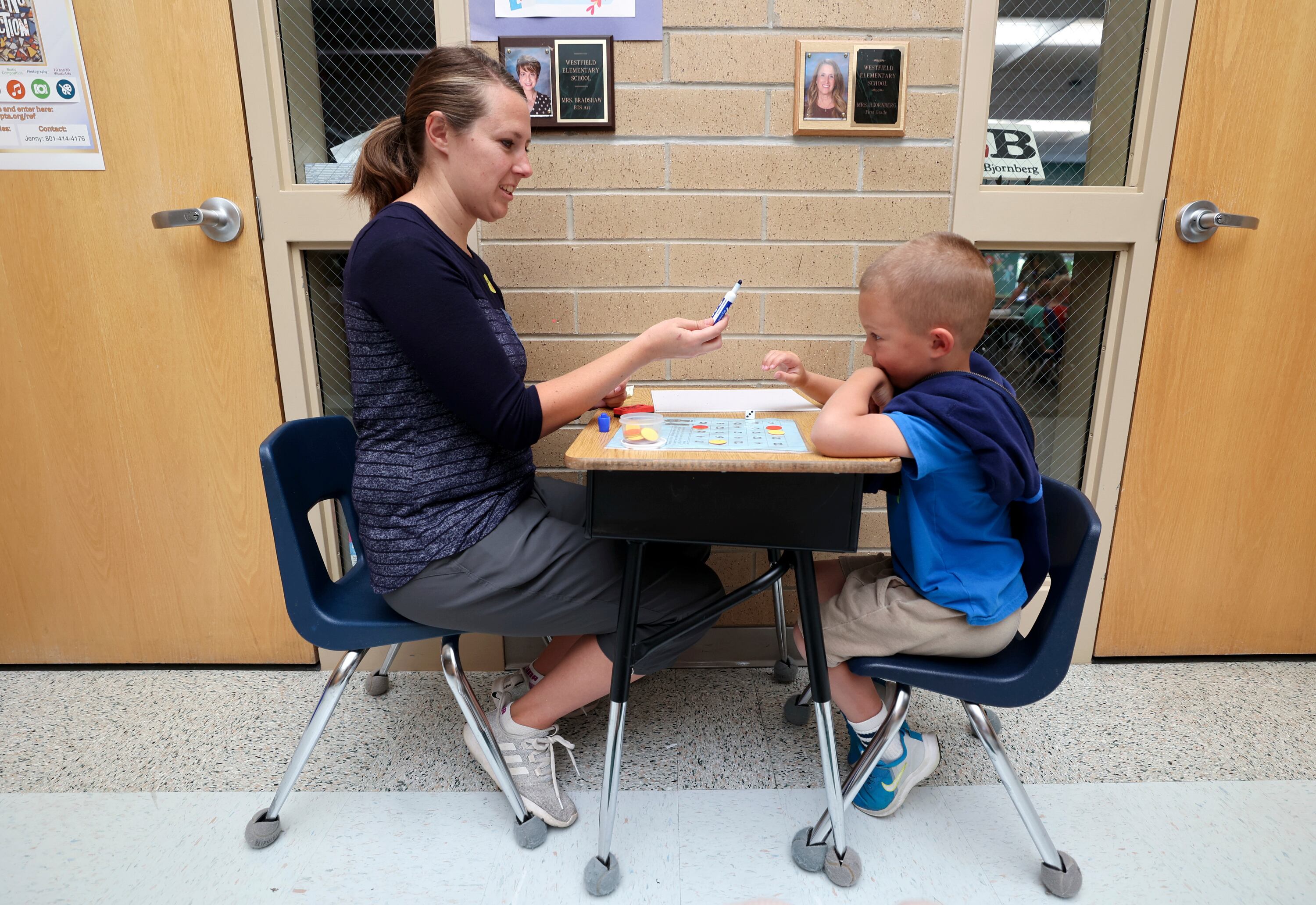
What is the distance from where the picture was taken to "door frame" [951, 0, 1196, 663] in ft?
5.23

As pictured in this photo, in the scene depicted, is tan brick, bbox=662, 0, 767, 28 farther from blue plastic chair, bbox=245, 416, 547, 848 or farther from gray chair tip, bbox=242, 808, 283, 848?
gray chair tip, bbox=242, 808, 283, 848

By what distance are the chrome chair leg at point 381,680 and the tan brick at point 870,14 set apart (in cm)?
175

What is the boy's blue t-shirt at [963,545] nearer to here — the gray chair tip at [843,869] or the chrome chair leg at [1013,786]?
the chrome chair leg at [1013,786]

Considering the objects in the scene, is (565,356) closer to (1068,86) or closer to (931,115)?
(931,115)

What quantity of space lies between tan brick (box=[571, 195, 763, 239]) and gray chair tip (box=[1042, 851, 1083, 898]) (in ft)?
4.54

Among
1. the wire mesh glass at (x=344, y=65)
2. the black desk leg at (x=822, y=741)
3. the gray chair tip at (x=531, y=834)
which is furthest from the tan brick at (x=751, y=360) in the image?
the gray chair tip at (x=531, y=834)

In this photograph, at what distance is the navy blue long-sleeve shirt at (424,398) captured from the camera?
113 cm

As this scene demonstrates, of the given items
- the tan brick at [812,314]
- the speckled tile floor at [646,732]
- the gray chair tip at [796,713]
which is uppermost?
the tan brick at [812,314]

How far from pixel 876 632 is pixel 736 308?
84 cm

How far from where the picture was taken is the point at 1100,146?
1.71m

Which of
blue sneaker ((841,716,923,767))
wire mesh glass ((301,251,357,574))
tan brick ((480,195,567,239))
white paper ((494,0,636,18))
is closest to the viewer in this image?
blue sneaker ((841,716,923,767))

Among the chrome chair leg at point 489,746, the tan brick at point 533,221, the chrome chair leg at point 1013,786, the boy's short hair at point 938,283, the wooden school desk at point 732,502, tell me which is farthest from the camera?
the tan brick at point 533,221

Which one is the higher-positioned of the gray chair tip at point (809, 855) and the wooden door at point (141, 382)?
the wooden door at point (141, 382)

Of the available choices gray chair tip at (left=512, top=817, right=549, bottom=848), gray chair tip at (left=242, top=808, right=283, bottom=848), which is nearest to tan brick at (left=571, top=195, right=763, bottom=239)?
gray chair tip at (left=512, top=817, right=549, bottom=848)
